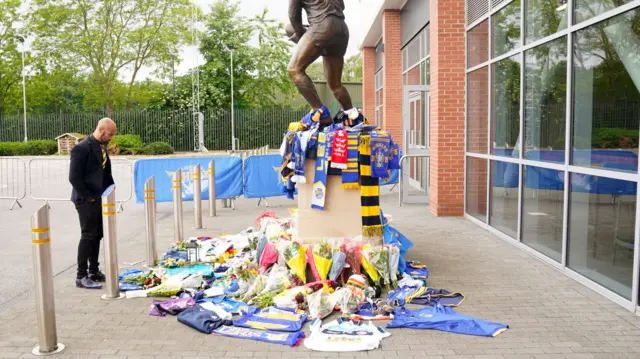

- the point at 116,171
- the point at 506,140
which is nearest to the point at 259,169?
the point at 506,140

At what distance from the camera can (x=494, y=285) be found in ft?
21.5

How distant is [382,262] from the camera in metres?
6.43

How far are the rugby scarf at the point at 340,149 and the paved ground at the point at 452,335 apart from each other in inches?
68.5

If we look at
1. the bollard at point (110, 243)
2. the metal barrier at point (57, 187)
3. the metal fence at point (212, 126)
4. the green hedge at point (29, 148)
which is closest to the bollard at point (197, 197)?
the metal barrier at point (57, 187)

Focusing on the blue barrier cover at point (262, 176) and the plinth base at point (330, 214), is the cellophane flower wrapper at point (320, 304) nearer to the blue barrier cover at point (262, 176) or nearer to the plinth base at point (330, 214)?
the plinth base at point (330, 214)

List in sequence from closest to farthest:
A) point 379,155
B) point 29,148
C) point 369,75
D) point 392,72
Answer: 1. point 379,155
2. point 392,72
3. point 369,75
4. point 29,148

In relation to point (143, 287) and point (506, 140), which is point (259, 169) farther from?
point (143, 287)

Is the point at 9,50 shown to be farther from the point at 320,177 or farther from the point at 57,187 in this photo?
the point at 320,177

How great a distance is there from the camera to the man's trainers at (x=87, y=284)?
6676 mm

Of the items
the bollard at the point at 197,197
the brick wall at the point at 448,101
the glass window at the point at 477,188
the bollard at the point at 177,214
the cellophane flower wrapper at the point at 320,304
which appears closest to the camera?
the cellophane flower wrapper at the point at 320,304

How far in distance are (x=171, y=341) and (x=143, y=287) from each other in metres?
1.85

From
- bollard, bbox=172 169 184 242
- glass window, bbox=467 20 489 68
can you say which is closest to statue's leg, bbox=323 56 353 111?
bollard, bbox=172 169 184 242

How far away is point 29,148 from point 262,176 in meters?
29.3

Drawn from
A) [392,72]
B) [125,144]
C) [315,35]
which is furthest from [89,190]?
[125,144]
